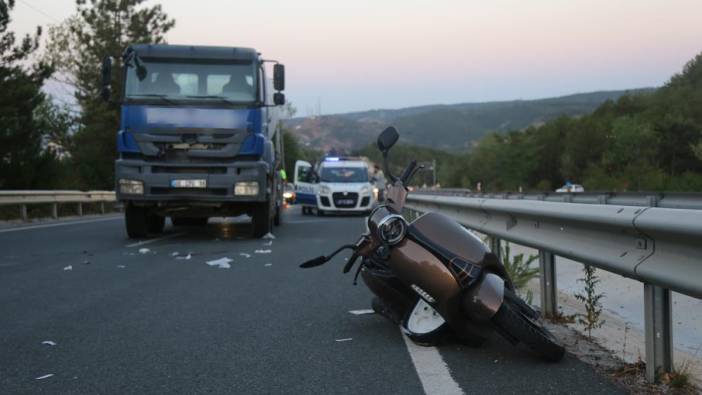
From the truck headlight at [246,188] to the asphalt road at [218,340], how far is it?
122 inches

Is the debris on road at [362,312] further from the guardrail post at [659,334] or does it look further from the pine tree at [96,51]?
the pine tree at [96,51]

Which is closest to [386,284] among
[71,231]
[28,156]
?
[71,231]

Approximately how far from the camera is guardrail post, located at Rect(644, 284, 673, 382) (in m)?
3.28

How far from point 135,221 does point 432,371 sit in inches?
390

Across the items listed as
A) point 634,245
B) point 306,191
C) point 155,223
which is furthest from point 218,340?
point 306,191

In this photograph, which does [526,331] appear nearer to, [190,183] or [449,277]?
[449,277]

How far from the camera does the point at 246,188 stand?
1157 cm

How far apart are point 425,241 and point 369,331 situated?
3.77 ft

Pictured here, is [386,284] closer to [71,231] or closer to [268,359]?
[268,359]

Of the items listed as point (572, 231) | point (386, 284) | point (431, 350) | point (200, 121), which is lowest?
point (431, 350)

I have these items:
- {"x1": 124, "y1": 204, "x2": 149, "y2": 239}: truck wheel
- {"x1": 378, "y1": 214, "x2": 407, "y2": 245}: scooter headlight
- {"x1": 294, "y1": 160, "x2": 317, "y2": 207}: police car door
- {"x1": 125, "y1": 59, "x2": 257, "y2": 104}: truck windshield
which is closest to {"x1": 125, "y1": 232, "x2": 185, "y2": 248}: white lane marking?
{"x1": 124, "y1": 204, "x2": 149, "y2": 239}: truck wheel

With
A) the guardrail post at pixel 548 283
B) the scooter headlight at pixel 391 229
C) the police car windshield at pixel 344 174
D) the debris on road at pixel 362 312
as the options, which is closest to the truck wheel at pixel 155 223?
the debris on road at pixel 362 312

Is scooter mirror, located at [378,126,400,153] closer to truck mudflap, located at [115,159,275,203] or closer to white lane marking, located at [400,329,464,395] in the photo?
white lane marking, located at [400,329,464,395]

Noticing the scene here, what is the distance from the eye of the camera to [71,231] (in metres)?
14.7
